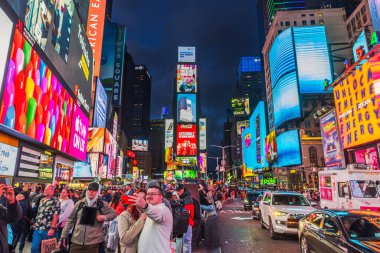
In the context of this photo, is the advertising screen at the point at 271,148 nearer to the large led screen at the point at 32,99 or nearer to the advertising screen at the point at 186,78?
the advertising screen at the point at 186,78

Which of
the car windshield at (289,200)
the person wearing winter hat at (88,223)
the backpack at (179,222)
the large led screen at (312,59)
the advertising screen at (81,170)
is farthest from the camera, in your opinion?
the large led screen at (312,59)

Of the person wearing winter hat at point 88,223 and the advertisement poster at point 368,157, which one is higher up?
the advertisement poster at point 368,157

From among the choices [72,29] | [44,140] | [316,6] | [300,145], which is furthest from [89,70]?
[316,6]

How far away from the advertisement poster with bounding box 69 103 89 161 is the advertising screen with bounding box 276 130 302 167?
51428 mm

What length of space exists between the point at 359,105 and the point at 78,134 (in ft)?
96.2

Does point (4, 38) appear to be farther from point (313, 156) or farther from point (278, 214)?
point (313, 156)

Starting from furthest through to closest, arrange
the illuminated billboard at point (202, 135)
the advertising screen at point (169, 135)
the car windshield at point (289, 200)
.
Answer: the illuminated billboard at point (202, 135)
the advertising screen at point (169, 135)
the car windshield at point (289, 200)

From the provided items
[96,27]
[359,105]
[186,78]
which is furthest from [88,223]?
[186,78]

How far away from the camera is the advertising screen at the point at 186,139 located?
9200cm

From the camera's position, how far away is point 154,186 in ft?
11.6

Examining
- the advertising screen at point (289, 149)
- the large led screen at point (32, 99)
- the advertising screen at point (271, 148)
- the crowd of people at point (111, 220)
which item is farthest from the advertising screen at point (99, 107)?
the advertising screen at point (271, 148)

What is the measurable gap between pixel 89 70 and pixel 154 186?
31305 mm

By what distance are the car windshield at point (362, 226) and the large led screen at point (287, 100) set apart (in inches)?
2552

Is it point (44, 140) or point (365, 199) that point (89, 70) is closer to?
point (44, 140)
